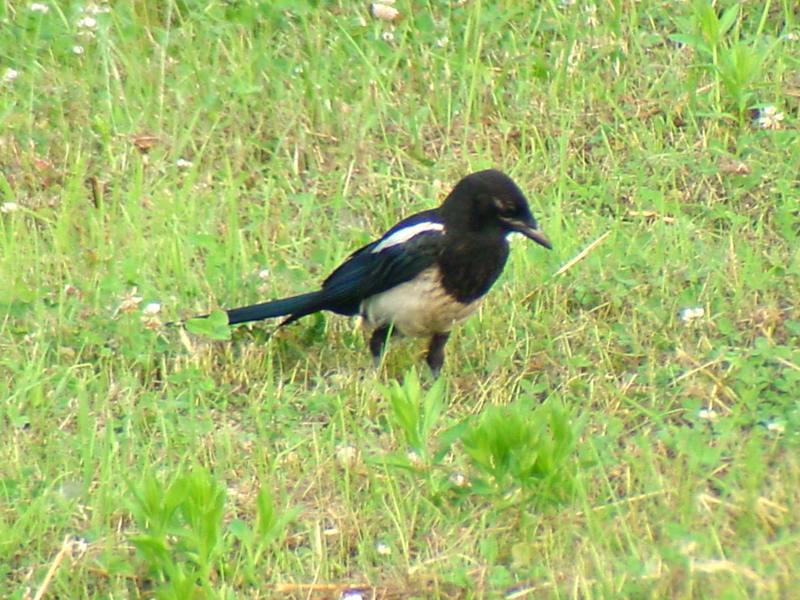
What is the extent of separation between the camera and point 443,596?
4316mm

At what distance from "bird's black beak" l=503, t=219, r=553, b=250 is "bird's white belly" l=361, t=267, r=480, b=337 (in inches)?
10.6

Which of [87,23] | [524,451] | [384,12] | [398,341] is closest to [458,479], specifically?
[524,451]

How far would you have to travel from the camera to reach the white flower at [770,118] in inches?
264

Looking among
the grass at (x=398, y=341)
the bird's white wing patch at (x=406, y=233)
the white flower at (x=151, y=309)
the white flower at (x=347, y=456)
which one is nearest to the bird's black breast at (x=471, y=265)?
the bird's white wing patch at (x=406, y=233)

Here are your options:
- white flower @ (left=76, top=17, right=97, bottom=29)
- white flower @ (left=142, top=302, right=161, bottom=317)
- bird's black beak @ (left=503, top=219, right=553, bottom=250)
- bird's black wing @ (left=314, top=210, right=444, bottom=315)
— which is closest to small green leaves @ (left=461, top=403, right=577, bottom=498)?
bird's black beak @ (left=503, top=219, right=553, bottom=250)

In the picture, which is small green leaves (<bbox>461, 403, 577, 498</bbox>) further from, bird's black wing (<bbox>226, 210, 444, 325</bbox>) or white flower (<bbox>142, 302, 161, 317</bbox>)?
white flower (<bbox>142, 302, 161, 317</bbox>)

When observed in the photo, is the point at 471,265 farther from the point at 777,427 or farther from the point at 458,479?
the point at 777,427

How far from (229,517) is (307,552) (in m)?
0.27

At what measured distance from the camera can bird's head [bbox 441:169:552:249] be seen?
5535 millimetres

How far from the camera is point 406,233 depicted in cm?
573

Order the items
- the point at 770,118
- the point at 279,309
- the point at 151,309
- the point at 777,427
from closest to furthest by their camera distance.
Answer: the point at 777,427
the point at 151,309
the point at 279,309
the point at 770,118

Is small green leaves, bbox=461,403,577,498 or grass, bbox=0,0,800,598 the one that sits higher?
small green leaves, bbox=461,403,577,498

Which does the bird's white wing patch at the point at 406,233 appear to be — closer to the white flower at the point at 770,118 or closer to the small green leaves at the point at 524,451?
the small green leaves at the point at 524,451

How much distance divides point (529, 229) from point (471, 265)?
0.71 ft
